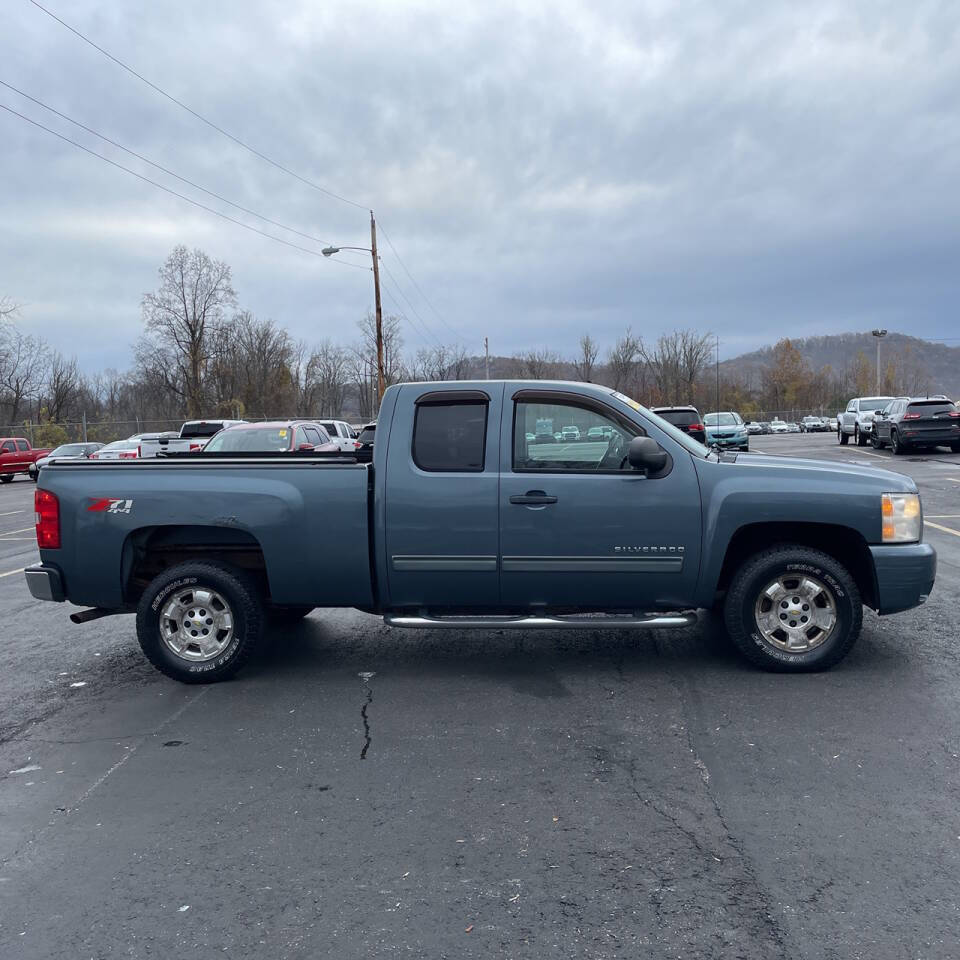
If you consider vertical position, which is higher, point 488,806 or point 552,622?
point 552,622

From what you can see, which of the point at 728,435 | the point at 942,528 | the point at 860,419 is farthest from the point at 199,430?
the point at 860,419

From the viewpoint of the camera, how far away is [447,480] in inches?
221

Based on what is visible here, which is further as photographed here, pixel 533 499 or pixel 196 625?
pixel 196 625

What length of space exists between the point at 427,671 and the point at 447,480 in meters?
1.37

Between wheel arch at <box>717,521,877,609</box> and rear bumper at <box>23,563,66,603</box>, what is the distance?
4437 millimetres

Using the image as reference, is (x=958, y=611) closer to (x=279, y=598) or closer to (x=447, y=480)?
(x=447, y=480)

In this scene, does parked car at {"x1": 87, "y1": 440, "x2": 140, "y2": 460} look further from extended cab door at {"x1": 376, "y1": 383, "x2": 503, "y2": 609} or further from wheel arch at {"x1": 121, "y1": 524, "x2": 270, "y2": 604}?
extended cab door at {"x1": 376, "y1": 383, "x2": 503, "y2": 609}

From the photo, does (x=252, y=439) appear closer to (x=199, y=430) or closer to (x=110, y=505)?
(x=199, y=430)

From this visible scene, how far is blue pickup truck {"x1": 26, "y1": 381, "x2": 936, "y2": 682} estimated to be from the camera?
5.53 m

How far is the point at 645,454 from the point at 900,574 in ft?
6.04

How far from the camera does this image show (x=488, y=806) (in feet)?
12.7

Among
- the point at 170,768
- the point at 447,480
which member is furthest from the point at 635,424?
the point at 170,768

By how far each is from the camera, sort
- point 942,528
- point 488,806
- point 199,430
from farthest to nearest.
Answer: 1. point 199,430
2. point 942,528
3. point 488,806

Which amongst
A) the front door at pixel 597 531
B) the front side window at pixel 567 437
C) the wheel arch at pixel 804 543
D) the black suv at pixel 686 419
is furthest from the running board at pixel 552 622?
the black suv at pixel 686 419
